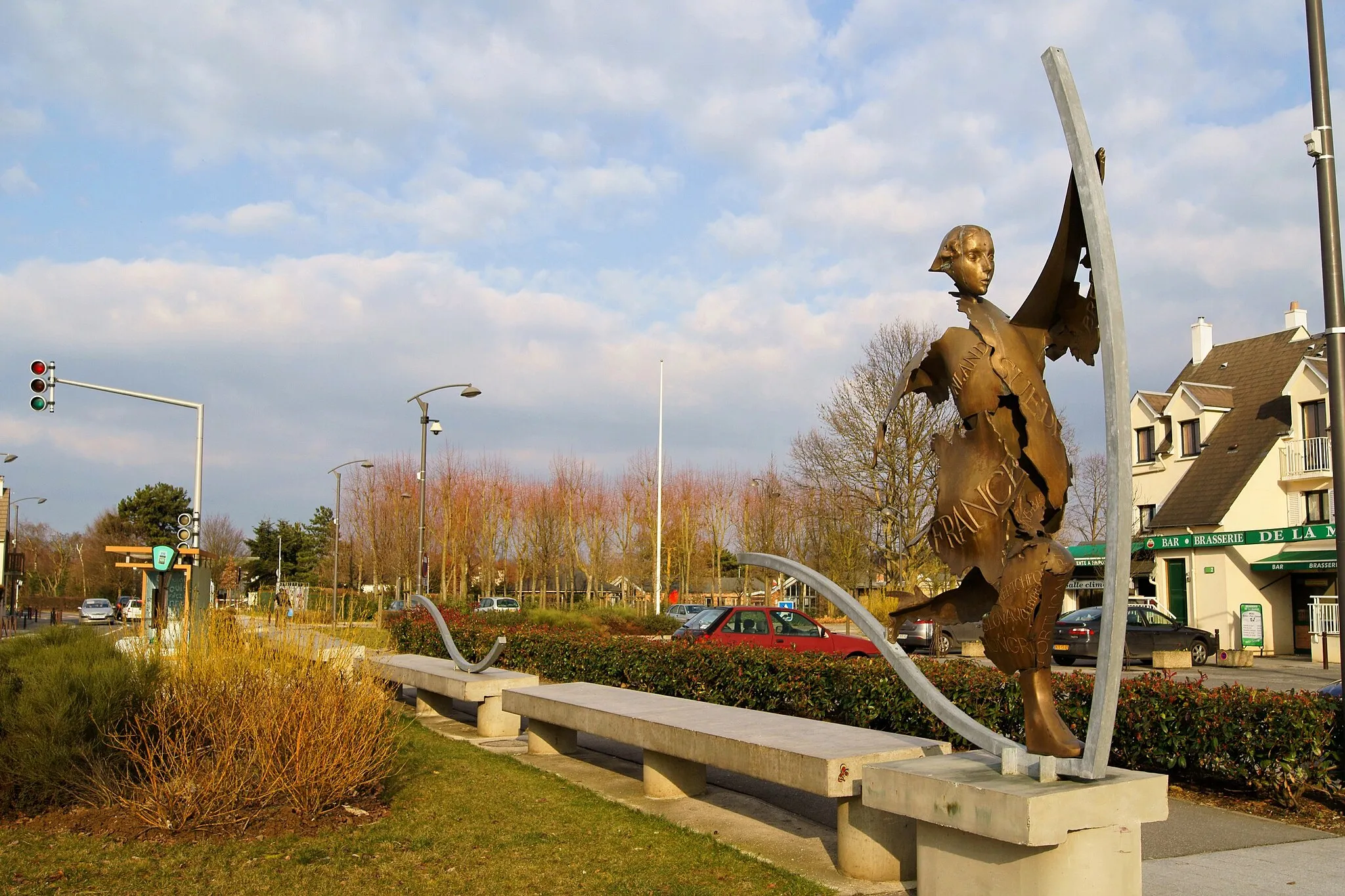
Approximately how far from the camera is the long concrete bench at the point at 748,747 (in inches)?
225

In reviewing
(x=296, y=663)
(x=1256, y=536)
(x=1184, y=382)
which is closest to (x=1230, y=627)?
(x=1256, y=536)

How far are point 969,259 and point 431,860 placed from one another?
178 inches

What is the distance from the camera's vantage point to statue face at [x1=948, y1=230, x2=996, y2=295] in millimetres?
5438

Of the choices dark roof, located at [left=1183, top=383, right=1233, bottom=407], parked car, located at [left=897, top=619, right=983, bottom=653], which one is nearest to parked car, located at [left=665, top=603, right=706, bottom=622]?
parked car, located at [left=897, top=619, right=983, bottom=653]

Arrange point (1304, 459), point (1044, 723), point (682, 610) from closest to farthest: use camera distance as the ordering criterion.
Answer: point (1044, 723)
point (1304, 459)
point (682, 610)

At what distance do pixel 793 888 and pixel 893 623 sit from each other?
1496mm

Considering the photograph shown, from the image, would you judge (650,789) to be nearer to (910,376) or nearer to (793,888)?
(793,888)

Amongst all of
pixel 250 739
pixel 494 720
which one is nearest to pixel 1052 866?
pixel 250 739

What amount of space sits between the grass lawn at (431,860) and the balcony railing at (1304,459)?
92.9 ft

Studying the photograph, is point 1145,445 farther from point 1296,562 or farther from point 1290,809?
point 1290,809

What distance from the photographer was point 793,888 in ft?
18.0

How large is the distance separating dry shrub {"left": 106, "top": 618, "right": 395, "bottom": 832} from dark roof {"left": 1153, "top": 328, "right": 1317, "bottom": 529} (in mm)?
28560

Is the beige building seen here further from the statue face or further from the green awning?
the statue face

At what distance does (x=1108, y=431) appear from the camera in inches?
177
